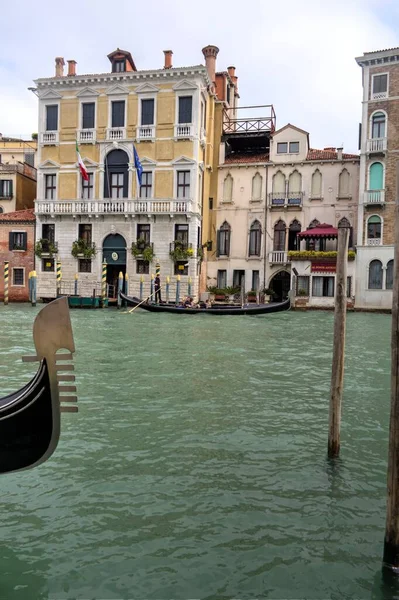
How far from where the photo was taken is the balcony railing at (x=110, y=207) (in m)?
19.7

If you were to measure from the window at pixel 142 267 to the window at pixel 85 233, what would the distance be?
209 cm

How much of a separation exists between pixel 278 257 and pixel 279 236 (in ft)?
2.99

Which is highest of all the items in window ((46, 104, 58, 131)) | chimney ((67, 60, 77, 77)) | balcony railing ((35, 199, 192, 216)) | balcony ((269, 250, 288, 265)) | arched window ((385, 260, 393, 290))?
chimney ((67, 60, 77, 77))

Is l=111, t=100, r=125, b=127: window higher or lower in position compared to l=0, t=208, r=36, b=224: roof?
higher

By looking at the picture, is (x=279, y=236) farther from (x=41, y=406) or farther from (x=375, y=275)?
(x=41, y=406)

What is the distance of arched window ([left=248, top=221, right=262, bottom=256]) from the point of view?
840 inches

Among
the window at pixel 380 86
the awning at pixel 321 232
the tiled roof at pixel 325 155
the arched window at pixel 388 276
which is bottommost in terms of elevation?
the arched window at pixel 388 276

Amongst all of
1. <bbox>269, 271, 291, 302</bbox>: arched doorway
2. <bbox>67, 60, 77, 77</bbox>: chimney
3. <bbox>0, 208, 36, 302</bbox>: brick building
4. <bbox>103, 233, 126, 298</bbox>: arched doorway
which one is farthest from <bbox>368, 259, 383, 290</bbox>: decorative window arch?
<bbox>67, 60, 77, 77</bbox>: chimney

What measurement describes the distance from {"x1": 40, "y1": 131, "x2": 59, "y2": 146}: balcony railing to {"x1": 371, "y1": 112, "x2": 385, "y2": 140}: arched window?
11682 millimetres

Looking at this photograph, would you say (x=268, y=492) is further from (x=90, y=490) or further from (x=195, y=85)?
(x=195, y=85)

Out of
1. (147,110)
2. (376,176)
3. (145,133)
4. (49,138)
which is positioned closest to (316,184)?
(376,176)

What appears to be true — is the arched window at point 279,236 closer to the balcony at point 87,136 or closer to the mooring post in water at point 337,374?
the balcony at point 87,136

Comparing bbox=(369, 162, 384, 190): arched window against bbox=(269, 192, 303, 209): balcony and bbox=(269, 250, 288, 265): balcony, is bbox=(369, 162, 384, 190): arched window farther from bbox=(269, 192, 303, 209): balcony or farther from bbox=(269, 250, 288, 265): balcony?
bbox=(269, 250, 288, 265): balcony

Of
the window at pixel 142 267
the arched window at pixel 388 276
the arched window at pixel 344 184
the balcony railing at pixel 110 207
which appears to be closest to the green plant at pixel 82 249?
the balcony railing at pixel 110 207
